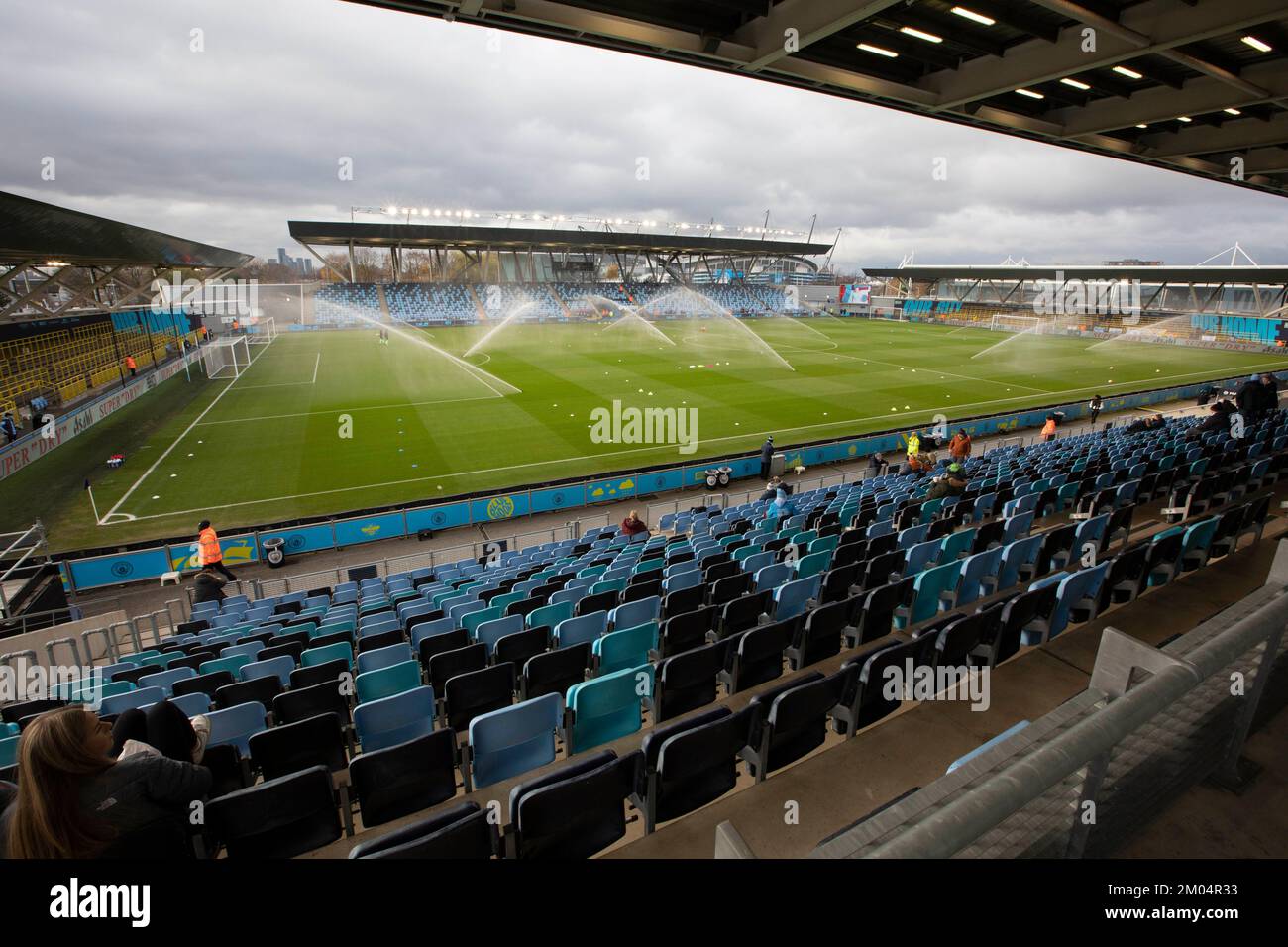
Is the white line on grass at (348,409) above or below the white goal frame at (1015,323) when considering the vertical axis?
below

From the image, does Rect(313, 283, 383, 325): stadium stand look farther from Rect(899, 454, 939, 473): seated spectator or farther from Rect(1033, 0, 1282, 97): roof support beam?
Rect(1033, 0, 1282, 97): roof support beam

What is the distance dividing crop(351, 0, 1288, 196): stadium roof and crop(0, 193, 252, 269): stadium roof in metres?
18.8

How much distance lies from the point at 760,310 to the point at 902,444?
7445 cm

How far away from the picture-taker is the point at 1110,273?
246ft

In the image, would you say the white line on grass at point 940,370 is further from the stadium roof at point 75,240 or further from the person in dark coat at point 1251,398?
the stadium roof at point 75,240

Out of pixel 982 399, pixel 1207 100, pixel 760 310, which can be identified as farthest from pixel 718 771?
pixel 760 310

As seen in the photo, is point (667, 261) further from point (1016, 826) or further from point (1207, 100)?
point (1016, 826)

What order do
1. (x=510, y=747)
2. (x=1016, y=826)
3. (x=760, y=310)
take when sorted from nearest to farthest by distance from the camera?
(x=1016, y=826) < (x=510, y=747) < (x=760, y=310)

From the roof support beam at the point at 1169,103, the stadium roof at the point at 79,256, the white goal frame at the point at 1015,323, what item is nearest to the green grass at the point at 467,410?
the stadium roof at the point at 79,256

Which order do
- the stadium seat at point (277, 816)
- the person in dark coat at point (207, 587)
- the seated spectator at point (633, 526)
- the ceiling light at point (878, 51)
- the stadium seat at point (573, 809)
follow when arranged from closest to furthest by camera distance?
the stadium seat at point (573, 809), the stadium seat at point (277, 816), the ceiling light at point (878, 51), the person in dark coat at point (207, 587), the seated spectator at point (633, 526)

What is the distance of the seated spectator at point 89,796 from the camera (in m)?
2.62

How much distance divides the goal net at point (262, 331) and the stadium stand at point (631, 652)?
55.6 m

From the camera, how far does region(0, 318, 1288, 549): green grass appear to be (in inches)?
797

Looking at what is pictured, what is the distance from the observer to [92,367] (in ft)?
122
